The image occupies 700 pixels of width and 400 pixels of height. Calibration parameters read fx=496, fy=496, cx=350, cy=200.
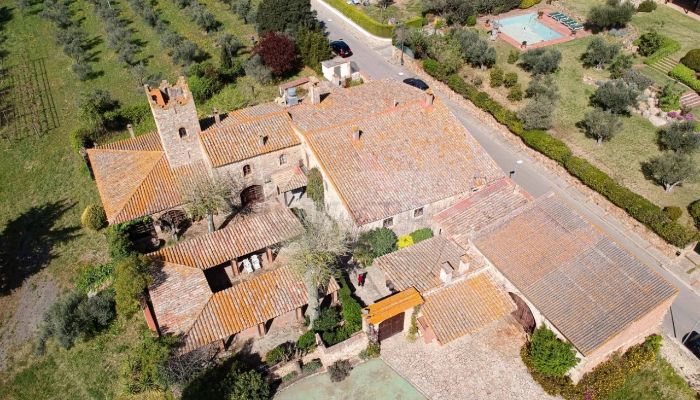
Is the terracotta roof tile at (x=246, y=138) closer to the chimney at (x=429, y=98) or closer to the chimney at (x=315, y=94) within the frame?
the chimney at (x=315, y=94)

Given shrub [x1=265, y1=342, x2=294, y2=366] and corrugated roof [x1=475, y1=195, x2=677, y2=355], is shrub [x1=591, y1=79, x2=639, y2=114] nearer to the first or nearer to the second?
corrugated roof [x1=475, y1=195, x2=677, y2=355]

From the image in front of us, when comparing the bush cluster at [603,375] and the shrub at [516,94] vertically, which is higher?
the shrub at [516,94]

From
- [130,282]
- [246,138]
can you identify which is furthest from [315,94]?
[130,282]

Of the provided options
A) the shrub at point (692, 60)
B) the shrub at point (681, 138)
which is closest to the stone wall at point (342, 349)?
the shrub at point (681, 138)

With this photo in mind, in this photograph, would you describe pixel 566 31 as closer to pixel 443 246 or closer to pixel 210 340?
pixel 443 246

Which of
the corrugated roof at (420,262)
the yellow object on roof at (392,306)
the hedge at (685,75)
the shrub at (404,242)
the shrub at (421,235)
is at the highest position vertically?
the yellow object on roof at (392,306)

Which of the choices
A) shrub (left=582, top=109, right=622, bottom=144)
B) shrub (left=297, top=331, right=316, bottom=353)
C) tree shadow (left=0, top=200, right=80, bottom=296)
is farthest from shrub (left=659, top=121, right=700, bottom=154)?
tree shadow (left=0, top=200, right=80, bottom=296)

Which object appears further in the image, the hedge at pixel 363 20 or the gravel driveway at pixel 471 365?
the hedge at pixel 363 20

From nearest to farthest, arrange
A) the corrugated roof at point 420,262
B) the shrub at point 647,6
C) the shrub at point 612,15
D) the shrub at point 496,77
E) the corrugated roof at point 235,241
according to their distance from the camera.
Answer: the corrugated roof at point 420,262, the corrugated roof at point 235,241, the shrub at point 496,77, the shrub at point 612,15, the shrub at point 647,6
